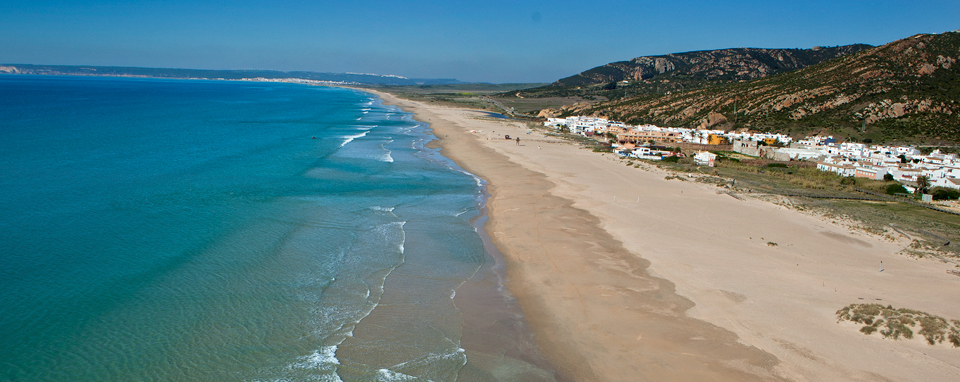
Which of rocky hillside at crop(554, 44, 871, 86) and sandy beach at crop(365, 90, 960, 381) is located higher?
rocky hillside at crop(554, 44, 871, 86)

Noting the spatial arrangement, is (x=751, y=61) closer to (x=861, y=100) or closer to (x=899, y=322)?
(x=861, y=100)

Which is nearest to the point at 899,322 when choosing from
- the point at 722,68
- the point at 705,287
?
the point at 705,287

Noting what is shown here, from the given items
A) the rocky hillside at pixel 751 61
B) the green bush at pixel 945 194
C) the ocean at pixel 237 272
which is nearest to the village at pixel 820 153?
the green bush at pixel 945 194

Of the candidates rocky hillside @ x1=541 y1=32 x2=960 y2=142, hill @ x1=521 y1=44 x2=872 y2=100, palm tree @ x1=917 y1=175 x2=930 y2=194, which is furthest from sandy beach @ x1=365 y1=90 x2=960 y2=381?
hill @ x1=521 y1=44 x2=872 y2=100

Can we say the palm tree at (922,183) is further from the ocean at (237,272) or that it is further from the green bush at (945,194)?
the ocean at (237,272)

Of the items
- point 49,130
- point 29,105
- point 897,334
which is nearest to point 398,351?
point 897,334

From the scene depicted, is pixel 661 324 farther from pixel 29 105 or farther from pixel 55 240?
pixel 29 105

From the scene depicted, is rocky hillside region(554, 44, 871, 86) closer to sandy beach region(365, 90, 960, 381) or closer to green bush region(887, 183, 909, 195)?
green bush region(887, 183, 909, 195)
